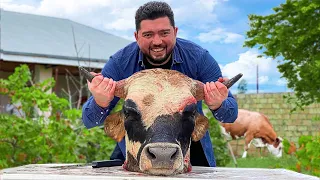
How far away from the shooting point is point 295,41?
11961 mm

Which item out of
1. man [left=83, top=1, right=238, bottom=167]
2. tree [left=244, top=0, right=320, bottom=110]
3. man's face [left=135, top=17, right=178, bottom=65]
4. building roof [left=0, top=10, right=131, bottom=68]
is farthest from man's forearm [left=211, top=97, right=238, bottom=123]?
tree [left=244, top=0, right=320, bottom=110]

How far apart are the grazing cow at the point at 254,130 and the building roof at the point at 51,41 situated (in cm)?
350

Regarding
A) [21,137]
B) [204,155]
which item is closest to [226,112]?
[204,155]

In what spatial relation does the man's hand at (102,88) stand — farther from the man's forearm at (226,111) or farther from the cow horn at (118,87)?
the man's forearm at (226,111)

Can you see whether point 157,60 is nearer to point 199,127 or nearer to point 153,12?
point 153,12

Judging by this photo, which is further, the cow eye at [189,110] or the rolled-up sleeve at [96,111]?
the rolled-up sleeve at [96,111]

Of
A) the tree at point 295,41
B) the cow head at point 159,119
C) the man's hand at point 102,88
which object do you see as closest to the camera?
the cow head at point 159,119

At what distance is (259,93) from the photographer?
46.3 ft

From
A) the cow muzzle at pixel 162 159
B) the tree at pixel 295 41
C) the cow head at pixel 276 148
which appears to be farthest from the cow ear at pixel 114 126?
the cow head at pixel 276 148

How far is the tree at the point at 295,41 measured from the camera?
1192cm

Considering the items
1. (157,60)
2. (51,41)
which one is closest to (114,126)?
(157,60)

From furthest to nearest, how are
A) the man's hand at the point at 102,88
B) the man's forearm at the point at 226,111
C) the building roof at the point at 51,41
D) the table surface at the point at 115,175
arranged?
the building roof at the point at 51,41 < the man's forearm at the point at 226,111 < the man's hand at the point at 102,88 < the table surface at the point at 115,175

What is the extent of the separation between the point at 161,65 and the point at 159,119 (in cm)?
56

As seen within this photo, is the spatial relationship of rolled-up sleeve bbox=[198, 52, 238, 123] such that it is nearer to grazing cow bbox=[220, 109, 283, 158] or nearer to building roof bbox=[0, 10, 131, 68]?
building roof bbox=[0, 10, 131, 68]
